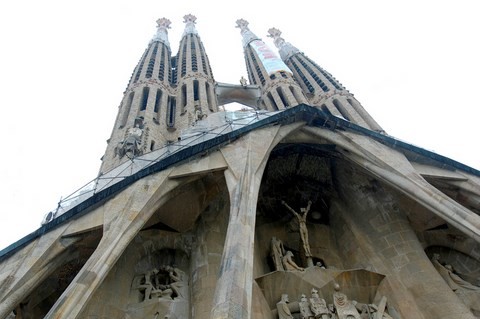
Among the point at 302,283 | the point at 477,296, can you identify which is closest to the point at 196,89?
the point at 302,283

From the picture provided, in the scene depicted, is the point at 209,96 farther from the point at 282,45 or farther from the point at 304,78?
the point at 282,45

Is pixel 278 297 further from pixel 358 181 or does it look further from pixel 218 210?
pixel 358 181

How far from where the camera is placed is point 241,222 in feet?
22.1

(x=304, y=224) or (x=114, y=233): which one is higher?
(x=304, y=224)

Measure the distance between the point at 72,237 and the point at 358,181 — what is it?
6.28m

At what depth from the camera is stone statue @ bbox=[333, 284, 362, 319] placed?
7938 mm

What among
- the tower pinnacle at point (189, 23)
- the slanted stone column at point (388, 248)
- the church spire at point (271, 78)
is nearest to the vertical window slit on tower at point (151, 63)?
the tower pinnacle at point (189, 23)

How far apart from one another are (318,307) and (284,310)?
1.93 feet

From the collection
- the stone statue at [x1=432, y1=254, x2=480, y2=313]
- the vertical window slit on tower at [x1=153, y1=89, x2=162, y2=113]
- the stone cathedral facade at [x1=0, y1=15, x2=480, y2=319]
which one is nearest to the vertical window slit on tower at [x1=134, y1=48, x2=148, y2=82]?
the vertical window slit on tower at [x1=153, y1=89, x2=162, y2=113]

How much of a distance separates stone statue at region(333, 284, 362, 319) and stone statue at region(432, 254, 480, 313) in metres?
2.06

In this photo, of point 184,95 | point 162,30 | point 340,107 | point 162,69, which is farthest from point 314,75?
point 162,30

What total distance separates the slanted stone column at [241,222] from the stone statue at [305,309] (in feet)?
6.94

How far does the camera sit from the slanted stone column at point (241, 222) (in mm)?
5297

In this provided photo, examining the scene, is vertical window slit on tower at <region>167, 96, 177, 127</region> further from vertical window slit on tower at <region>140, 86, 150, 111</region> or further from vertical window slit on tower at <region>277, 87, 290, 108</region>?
vertical window slit on tower at <region>277, 87, 290, 108</region>
